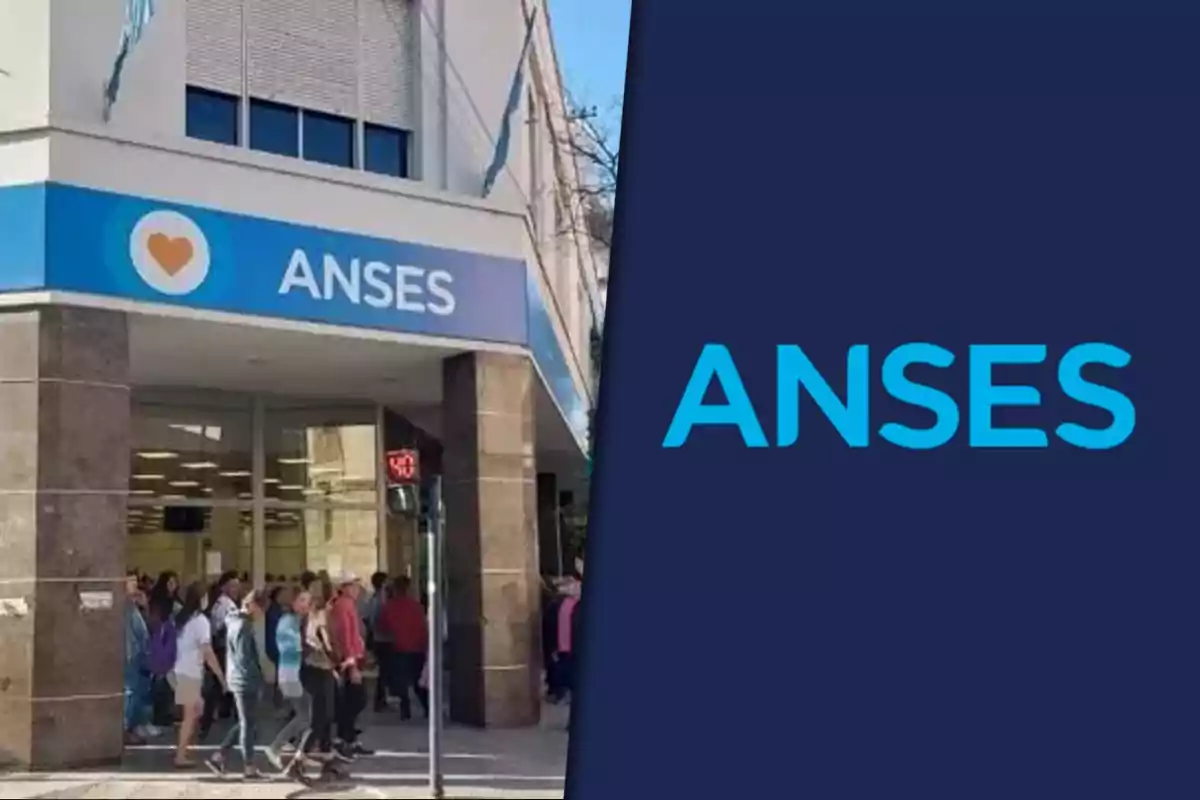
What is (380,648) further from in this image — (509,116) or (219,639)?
(509,116)

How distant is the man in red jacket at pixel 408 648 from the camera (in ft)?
22.4

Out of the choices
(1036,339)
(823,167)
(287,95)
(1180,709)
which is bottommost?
(1180,709)

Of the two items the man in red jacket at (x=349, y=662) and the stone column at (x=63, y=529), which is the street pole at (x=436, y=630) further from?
the stone column at (x=63, y=529)

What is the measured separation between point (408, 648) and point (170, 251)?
2.23 metres

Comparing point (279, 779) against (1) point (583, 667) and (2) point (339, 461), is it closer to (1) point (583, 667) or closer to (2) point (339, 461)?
(2) point (339, 461)

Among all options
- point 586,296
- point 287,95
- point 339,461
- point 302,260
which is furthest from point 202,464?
point 586,296

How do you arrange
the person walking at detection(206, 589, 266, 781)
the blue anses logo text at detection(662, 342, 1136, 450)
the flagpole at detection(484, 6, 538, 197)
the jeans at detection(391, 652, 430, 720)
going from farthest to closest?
1. the jeans at detection(391, 652, 430, 720)
2. the person walking at detection(206, 589, 266, 781)
3. the flagpole at detection(484, 6, 538, 197)
4. the blue anses logo text at detection(662, 342, 1136, 450)

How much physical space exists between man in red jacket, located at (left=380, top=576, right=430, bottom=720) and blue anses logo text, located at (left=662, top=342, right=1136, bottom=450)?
4488 millimetres

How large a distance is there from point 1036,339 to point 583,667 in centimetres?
91

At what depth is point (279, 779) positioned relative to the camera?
6484mm

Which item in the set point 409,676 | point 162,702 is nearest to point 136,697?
point 162,702

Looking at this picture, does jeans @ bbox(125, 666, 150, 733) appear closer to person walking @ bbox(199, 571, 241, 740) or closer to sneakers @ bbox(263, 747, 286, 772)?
person walking @ bbox(199, 571, 241, 740)

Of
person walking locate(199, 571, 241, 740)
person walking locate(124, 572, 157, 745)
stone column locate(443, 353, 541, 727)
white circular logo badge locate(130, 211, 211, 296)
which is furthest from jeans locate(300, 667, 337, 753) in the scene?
white circular logo badge locate(130, 211, 211, 296)

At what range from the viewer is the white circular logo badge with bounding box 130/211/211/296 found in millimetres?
6840
